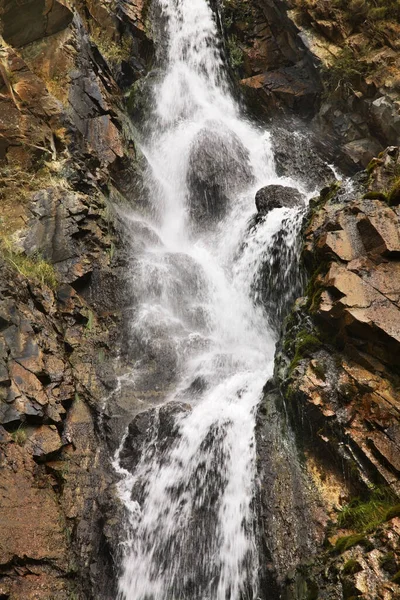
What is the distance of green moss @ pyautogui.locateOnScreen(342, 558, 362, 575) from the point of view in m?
4.41

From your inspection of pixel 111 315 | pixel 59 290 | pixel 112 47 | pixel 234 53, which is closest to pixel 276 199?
pixel 111 315

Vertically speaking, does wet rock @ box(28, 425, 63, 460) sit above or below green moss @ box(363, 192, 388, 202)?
below

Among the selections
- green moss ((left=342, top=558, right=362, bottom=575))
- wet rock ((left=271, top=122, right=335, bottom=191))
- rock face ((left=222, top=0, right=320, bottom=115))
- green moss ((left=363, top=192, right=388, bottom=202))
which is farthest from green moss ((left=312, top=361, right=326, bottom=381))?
rock face ((left=222, top=0, right=320, bottom=115))

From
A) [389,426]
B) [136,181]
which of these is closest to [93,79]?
[136,181]

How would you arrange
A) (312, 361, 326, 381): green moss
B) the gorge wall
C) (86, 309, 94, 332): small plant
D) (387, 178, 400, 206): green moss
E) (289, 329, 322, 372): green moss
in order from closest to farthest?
the gorge wall < (312, 361, 326, 381): green moss < (289, 329, 322, 372): green moss < (387, 178, 400, 206): green moss < (86, 309, 94, 332): small plant

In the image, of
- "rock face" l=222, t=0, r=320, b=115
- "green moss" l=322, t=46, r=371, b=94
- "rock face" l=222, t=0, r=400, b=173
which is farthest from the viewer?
"rock face" l=222, t=0, r=320, b=115

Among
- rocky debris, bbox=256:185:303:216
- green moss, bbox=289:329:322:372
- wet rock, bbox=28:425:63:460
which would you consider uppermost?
rocky debris, bbox=256:185:303:216

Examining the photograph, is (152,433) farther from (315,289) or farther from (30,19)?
(30,19)

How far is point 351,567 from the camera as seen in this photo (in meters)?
4.47

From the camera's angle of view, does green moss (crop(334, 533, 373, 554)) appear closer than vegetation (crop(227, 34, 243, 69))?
Yes

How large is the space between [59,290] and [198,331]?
10.2ft

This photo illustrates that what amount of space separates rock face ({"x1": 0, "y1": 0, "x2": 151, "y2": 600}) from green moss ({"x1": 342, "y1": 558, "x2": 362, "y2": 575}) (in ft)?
11.5

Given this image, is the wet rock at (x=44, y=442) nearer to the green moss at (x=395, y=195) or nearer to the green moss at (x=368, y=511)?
the green moss at (x=368, y=511)

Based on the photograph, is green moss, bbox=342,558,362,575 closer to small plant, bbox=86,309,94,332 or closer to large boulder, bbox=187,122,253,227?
small plant, bbox=86,309,94,332
